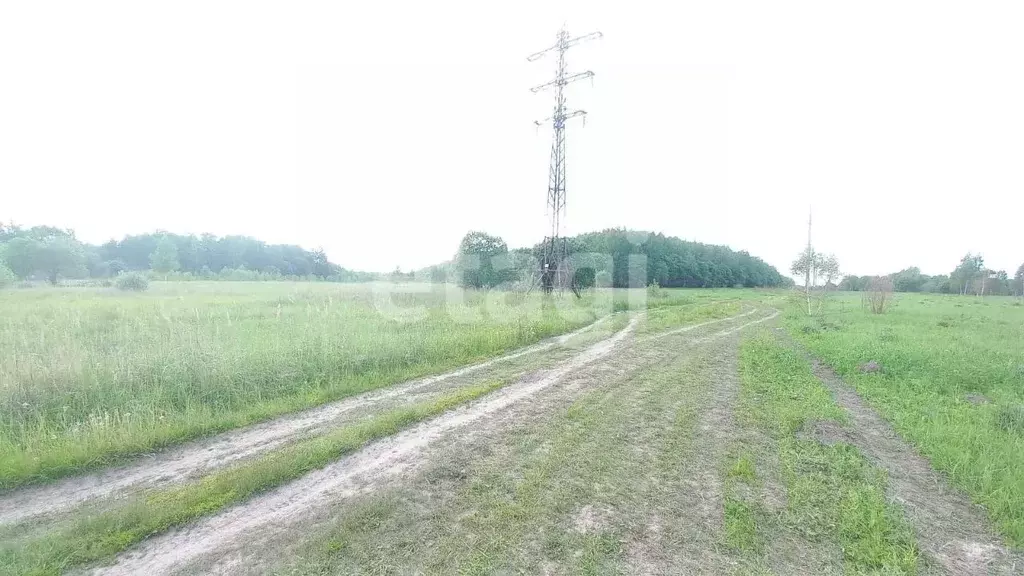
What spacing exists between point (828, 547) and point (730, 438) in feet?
6.60

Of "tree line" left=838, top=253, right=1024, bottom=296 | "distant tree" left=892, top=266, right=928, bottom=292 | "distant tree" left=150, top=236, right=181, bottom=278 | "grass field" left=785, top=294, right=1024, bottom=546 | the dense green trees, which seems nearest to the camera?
"grass field" left=785, top=294, right=1024, bottom=546

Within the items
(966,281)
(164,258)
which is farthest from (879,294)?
(966,281)

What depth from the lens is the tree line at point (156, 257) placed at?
80.4 ft

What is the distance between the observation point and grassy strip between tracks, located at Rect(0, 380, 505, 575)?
280cm

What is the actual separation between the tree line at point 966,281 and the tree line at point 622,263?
22059 millimetres

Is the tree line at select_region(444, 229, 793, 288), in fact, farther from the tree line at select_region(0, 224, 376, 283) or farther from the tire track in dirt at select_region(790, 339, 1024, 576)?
the tire track in dirt at select_region(790, 339, 1024, 576)

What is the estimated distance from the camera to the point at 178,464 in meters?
4.33

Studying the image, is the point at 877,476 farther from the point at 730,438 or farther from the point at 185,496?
the point at 185,496

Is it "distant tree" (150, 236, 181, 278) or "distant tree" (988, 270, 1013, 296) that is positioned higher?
"distant tree" (150, 236, 181, 278)

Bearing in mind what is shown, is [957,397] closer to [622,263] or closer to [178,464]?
[178,464]

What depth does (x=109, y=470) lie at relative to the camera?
4176 mm

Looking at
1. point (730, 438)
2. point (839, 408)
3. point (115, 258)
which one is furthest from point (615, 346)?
point (115, 258)

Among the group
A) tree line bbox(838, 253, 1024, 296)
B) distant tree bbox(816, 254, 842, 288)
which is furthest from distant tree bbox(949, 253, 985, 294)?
distant tree bbox(816, 254, 842, 288)

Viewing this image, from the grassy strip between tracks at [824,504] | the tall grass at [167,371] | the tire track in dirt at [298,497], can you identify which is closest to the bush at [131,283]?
the tall grass at [167,371]
